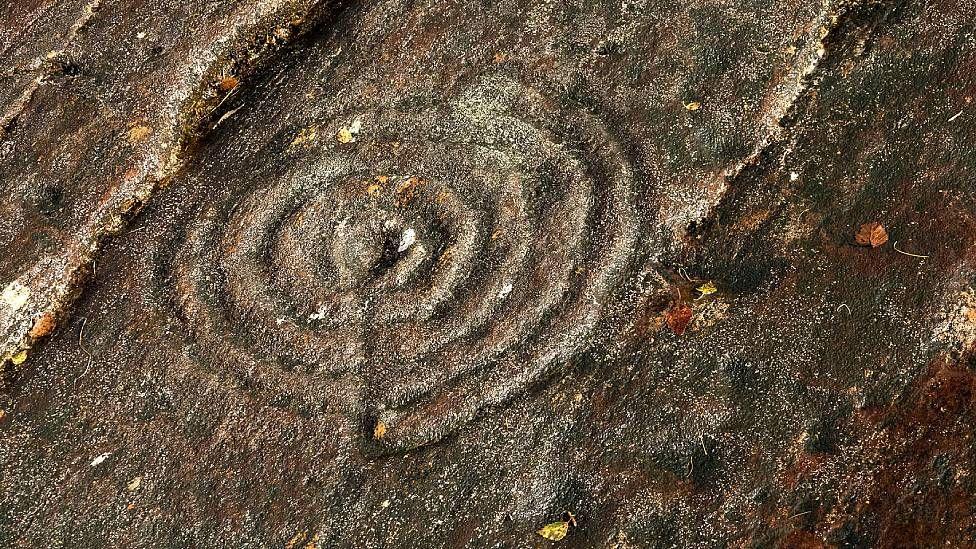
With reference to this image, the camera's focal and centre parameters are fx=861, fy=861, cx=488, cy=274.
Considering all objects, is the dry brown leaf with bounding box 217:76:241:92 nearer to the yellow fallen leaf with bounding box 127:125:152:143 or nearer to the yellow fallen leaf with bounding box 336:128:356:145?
the yellow fallen leaf with bounding box 127:125:152:143

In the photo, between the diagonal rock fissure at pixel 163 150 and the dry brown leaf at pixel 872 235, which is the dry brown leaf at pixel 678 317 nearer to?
the dry brown leaf at pixel 872 235

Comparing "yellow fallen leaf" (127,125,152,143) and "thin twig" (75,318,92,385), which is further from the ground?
"yellow fallen leaf" (127,125,152,143)

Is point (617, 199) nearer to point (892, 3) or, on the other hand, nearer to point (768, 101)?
point (768, 101)

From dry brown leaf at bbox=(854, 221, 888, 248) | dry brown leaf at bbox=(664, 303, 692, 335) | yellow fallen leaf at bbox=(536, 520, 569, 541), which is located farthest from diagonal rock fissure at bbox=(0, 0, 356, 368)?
dry brown leaf at bbox=(854, 221, 888, 248)

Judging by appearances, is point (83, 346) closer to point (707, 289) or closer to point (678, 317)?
point (678, 317)

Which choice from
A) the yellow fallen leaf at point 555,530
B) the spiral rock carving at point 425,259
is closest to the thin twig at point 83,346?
the spiral rock carving at point 425,259

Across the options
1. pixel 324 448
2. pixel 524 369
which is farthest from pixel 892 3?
pixel 324 448

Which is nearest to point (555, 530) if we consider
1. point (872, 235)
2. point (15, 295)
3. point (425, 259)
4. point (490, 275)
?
point (490, 275)
